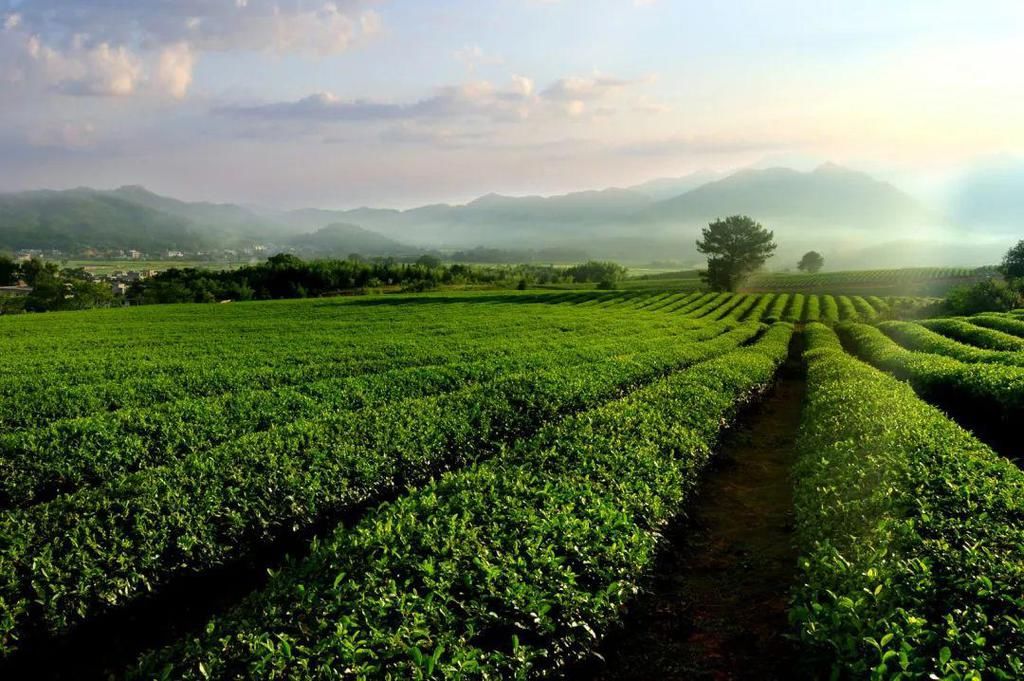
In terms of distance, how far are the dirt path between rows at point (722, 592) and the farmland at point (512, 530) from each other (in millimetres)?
55

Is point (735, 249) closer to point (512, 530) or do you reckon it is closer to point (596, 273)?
point (596, 273)

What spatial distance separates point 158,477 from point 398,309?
48.6 meters

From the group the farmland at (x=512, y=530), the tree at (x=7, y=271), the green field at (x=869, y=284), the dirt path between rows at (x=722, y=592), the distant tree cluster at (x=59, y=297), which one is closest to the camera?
the farmland at (x=512, y=530)

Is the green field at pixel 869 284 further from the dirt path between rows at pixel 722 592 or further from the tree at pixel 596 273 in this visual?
the dirt path between rows at pixel 722 592

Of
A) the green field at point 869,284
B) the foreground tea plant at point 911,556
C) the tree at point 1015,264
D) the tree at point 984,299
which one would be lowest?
the foreground tea plant at point 911,556

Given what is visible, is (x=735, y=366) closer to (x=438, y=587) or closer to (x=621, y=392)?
(x=621, y=392)

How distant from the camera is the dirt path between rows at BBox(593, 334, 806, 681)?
23.5 feet

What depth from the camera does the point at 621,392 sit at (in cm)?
1914

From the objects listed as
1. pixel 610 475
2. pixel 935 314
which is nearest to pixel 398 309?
pixel 610 475

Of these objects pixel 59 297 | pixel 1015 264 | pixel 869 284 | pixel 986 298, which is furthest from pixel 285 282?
pixel 1015 264

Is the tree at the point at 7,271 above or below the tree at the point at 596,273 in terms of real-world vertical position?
below

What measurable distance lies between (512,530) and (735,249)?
107m

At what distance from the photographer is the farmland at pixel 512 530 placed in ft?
17.1

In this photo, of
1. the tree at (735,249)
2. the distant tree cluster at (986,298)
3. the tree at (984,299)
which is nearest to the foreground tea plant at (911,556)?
the tree at (984,299)
